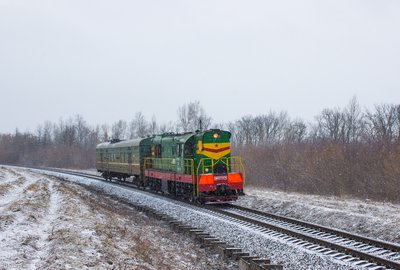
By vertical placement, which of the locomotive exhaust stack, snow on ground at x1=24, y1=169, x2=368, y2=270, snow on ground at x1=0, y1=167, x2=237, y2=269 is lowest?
snow on ground at x1=24, y1=169, x2=368, y2=270

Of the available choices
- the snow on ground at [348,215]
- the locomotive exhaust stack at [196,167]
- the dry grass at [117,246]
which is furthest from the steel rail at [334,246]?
the locomotive exhaust stack at [196,167]

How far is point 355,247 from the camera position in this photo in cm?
1018

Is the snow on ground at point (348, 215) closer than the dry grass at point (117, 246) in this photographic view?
No

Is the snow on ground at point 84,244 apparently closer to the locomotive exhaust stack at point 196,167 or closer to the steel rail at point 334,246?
the steel rail at point 334,246

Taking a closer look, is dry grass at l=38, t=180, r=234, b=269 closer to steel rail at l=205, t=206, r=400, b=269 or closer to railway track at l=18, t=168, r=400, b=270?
railway track at l=18, t=168, r=400, b=270

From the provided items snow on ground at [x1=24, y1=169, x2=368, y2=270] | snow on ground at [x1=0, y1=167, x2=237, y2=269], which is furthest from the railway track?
snow on ground at [x1=0, y1=167, x2=237, y2=269]

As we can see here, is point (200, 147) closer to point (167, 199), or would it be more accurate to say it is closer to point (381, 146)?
point (167, 199)

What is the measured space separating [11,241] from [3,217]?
2.84 meters

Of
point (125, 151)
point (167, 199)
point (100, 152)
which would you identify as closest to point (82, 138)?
point (100, 152)

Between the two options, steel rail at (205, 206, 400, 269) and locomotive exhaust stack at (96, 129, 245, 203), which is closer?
steel rail at (205, 206, 400, 269)

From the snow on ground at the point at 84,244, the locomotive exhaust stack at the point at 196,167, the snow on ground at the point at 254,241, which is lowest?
the snow on ground at the point at 254,241

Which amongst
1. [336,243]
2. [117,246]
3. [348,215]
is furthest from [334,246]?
[117,246]

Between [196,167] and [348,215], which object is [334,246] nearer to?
[348,215]

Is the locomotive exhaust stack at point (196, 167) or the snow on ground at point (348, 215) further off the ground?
the locomotive exhaust stack at point (196, 167)
